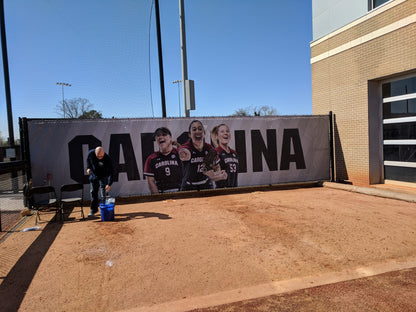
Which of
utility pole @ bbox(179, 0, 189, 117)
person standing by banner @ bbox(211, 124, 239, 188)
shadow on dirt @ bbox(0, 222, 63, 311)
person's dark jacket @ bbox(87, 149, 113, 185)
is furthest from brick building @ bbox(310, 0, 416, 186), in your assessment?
shadow on dirt @ bbox(0, 222, 63, 311)

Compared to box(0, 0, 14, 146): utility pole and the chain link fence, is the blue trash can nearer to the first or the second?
the chain link fence

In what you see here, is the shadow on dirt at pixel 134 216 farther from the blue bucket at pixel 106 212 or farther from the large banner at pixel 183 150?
the large banner at pixel 183 150

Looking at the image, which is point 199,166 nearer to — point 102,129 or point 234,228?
point 102,129

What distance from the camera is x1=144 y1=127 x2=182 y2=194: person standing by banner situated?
8812mm

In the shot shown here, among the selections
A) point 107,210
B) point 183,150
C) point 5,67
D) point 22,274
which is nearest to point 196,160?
point 183,150

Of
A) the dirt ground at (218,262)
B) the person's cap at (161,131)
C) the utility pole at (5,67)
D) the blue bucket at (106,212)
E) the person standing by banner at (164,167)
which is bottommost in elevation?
the dirt ground at (218,262)

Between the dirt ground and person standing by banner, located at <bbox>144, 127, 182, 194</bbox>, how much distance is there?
204 cm

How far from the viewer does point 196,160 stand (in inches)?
361

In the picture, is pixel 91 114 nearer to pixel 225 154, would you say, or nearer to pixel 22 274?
pixel 225 154

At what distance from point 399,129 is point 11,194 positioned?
12540mm

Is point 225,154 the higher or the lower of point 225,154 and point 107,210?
the higher

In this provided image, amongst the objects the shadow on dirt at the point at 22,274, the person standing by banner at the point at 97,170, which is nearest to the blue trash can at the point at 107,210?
the person standing by banner at the point at 97,170

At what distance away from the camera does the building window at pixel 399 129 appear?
28.7ft

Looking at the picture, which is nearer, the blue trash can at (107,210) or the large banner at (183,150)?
the blue trash can at (107,210)
